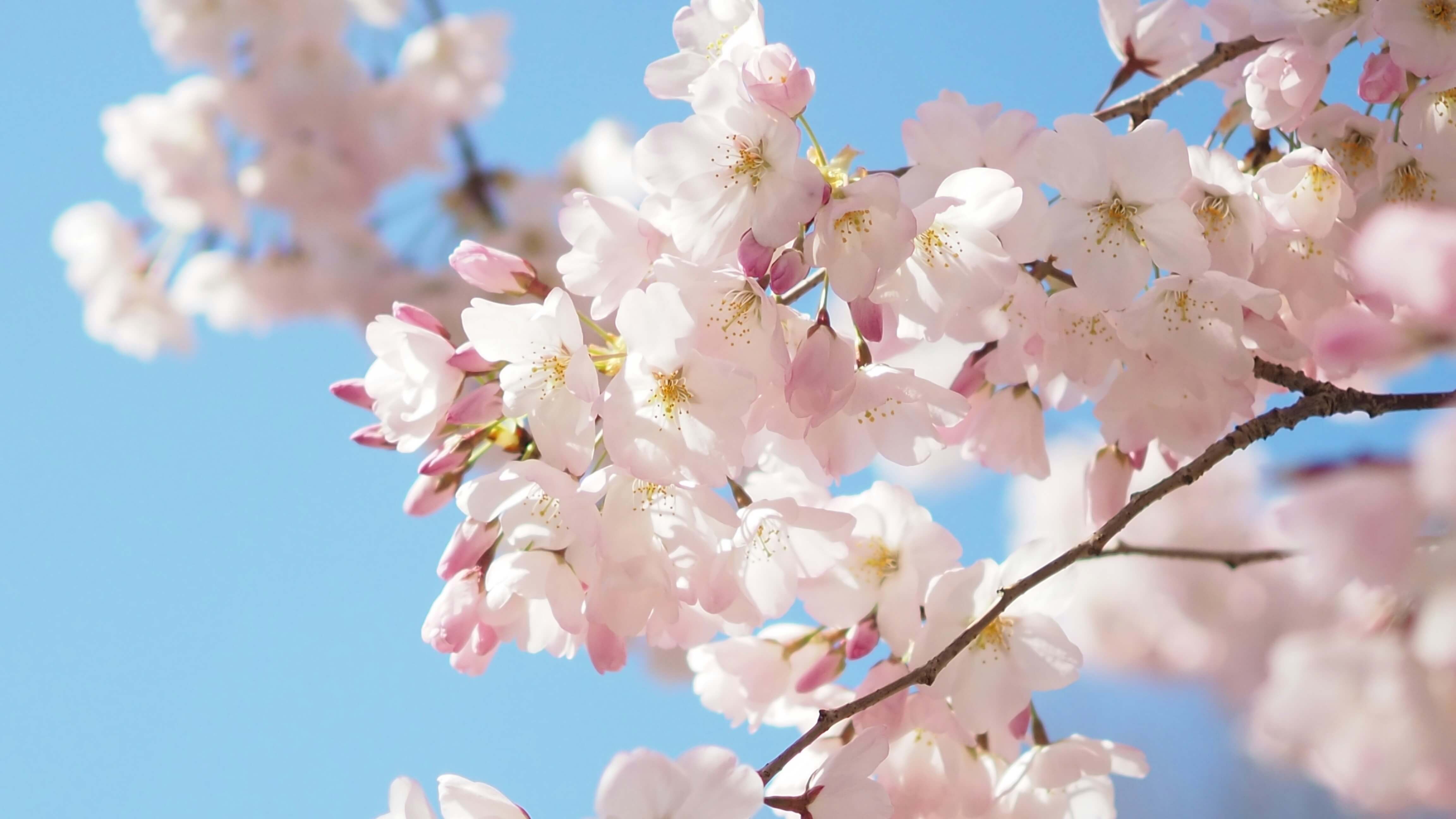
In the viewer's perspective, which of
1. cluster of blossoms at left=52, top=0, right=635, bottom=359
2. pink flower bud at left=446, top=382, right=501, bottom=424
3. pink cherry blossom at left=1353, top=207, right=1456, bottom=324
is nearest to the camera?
pink cherry blossom at left=1353, top=207, right=1456, bottom=324

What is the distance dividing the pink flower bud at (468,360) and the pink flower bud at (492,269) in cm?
6

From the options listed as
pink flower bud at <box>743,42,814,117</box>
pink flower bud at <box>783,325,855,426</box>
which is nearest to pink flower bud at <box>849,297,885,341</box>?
pink flower bud at <box>783,325,855,426</box>

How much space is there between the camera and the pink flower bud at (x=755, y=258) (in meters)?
0.64

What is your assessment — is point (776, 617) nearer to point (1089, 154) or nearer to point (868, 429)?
point (868, 429)

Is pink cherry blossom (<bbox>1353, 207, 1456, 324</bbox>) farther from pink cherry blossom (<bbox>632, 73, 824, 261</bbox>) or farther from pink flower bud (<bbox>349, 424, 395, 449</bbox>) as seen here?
pink flower bud (<bbox>349, 424, 395, 449</bbox>)

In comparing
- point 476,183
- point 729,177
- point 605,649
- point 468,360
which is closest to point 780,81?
point 729,177

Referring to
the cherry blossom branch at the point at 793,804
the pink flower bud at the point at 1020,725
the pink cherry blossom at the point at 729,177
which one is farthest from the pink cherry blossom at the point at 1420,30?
the cherry blossom branch at the point at 793,804

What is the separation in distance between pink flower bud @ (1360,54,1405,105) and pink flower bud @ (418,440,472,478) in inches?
27.5

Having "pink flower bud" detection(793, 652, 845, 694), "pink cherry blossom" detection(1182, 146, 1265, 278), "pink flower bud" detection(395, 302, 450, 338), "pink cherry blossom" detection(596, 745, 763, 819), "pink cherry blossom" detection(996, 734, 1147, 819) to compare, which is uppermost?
"pink cherry blossom" detection(1182, 146, 1265, 278)

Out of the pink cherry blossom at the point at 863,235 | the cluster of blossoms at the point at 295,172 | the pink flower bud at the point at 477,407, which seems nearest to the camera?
the pink cherry blossom at the point at 863,235

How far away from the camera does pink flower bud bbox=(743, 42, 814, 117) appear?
63 cm

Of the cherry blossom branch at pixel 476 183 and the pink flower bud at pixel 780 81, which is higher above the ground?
the cherry blossom branch at pixel 476 183

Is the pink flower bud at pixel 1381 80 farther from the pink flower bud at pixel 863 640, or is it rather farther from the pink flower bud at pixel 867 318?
the pink flower bud at pixel 863 640

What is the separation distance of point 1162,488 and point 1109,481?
0.68 ft
